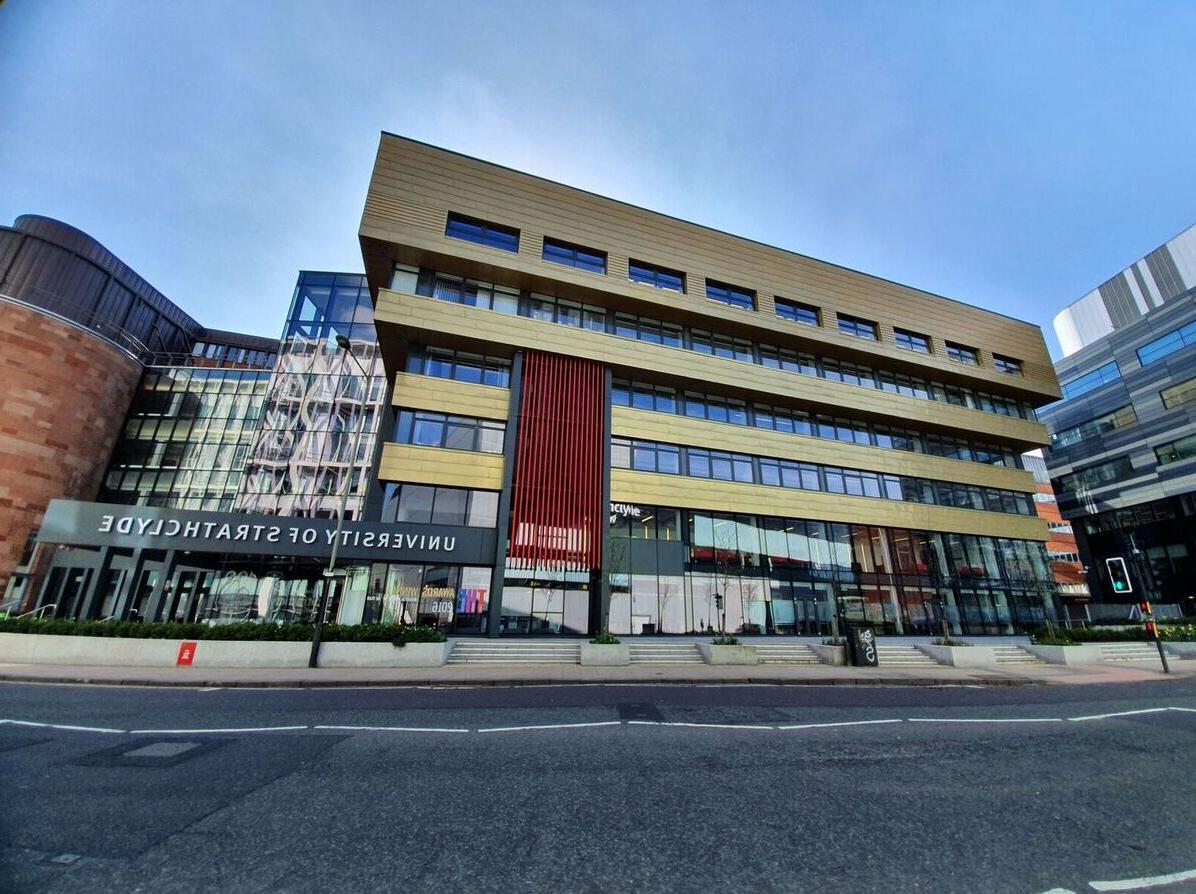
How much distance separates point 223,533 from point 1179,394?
2780 inches

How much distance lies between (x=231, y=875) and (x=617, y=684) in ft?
40.0

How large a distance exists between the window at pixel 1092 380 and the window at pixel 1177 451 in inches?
326

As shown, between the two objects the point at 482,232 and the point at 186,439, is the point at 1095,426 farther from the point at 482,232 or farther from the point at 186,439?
the point at 186,439

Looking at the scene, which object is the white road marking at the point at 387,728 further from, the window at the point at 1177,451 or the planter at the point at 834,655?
the window at the point at 1177,451

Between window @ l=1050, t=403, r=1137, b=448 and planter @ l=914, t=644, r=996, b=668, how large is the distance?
43.0m

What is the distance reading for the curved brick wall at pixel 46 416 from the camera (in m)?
36.0

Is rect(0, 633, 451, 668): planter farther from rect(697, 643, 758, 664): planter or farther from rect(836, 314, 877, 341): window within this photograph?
rect(836, 314, 877, 341): window

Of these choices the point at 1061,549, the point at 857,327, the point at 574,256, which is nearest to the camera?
the point at 574,256

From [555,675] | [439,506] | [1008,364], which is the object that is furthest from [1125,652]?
[439,506]

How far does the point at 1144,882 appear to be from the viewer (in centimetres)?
382

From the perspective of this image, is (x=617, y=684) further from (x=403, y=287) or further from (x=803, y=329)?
(x=803, y=329)

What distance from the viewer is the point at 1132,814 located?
5.25m

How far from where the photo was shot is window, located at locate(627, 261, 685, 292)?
29453 mm

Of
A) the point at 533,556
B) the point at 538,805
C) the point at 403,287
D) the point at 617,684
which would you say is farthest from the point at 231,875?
the point at 403,287
